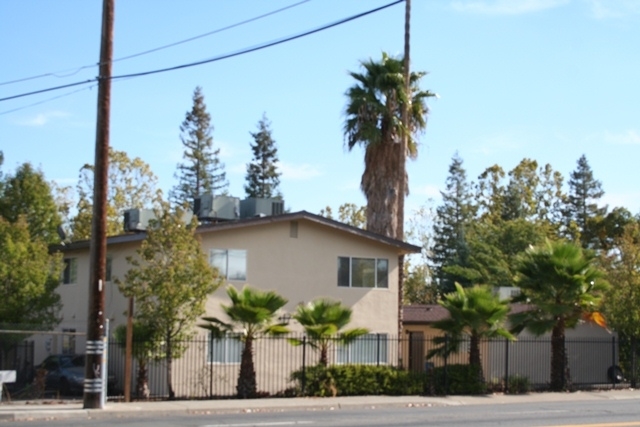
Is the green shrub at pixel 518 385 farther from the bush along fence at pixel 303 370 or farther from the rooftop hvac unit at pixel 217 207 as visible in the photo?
the rooftop hvac unit at pixel 217 207

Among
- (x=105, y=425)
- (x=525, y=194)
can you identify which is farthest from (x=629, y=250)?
(x=525, y=194)

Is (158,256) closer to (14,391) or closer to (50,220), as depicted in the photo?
(14,391)

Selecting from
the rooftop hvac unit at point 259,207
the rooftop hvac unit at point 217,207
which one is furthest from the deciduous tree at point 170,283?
the rooftop hvac unit at point 259,207

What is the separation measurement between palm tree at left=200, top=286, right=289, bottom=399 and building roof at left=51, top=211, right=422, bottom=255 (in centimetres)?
371

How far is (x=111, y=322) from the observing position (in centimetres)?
3288

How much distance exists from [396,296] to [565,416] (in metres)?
13.4

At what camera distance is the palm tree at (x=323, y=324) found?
1159 inches

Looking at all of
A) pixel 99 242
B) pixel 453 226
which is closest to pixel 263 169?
pixel 453 226

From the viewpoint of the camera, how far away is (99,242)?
23.4m

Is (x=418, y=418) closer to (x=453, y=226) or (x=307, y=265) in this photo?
(x=307, y=265)

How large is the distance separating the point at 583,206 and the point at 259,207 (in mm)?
46500

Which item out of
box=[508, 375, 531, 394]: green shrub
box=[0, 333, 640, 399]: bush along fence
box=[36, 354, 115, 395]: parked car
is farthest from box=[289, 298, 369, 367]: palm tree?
box=[36, 354, 115, 395]: parked car

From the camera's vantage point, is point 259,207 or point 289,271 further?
point 259,207

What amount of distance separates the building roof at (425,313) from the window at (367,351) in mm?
4632
